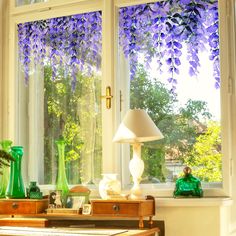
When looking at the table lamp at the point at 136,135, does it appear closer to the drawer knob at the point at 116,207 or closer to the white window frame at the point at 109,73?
the drawer knob at the point at 116,207

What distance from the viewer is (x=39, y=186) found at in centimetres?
390

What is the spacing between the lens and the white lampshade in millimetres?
3242

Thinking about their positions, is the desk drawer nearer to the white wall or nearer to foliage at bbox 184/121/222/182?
the white wall

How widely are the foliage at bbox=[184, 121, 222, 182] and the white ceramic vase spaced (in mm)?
480

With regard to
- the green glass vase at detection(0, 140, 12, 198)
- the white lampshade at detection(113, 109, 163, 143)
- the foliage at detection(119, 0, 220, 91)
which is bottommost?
the green glass vase at detection(0, 140, 12, 198)

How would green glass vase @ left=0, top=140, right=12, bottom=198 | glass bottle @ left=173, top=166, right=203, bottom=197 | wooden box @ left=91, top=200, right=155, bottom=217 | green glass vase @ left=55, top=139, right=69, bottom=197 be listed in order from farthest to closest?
green glass vase @ left=0, top=140, right=12, bottom=198
green glass vase @ left=55, top=139, right=69, bottom=197
glass bottle @ left=173, top=166, right=203, bottom=197
wooden box @ left=91, top=200, right=155, bottom=217

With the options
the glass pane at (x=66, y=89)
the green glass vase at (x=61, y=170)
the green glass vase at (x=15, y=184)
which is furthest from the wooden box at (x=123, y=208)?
the green glass vase at (x=15, y=184)

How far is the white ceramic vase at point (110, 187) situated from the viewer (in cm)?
331

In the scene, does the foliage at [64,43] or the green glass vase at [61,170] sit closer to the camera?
the green glass vase at [61,170]

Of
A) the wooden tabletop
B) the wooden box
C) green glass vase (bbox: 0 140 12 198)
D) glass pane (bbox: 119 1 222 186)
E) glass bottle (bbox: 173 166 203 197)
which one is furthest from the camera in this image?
green glass vase (bbox: 0 140 12 198)

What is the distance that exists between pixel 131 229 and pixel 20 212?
0.74 metres

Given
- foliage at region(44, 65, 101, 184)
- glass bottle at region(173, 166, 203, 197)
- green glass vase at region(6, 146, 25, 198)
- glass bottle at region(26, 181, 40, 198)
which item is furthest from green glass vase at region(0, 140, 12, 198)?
glass bottle at region(173, 166, 203, 197)

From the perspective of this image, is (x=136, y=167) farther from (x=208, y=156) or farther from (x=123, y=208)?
(x=208, y=156)

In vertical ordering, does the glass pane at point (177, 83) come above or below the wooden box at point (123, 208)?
above
